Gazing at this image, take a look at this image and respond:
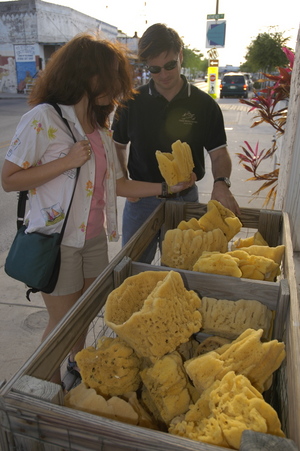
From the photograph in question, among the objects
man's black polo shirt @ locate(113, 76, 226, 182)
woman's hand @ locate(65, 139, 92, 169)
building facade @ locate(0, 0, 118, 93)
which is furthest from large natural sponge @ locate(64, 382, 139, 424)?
building facade @ locate(0, 0, 118, 93)

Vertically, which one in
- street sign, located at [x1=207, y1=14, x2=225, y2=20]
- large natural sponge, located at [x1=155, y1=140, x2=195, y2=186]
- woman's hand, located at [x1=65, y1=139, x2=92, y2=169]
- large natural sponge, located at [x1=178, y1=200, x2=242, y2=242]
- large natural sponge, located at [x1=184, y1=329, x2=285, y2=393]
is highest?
street sign, located at [x1=207, y1=14, x2=225, y2=20]

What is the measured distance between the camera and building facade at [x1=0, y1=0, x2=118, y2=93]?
90.1 feet

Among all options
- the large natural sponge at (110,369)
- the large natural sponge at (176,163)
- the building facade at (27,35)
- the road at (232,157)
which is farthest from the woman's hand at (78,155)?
the building facade at (27,35)

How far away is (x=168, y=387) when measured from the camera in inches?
47.8

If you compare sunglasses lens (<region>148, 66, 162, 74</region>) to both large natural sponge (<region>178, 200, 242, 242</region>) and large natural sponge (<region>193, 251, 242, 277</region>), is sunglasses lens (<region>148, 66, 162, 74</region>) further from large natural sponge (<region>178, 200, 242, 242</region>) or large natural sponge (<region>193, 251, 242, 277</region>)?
large natural sponge (<region>193, 251, 242, 277</region>)

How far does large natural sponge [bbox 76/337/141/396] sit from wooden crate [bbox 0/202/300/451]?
92 millimetres

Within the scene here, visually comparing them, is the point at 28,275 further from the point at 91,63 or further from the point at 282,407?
the point at 282,407

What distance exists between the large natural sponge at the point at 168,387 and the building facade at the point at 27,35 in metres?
29.8

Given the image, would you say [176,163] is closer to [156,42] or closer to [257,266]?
[257,266]

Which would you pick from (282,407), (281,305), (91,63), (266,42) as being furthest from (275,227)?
(266,42)

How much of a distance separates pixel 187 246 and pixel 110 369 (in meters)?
0.79

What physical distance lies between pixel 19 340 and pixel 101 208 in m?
1.56

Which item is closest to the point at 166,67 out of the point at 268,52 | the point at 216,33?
the point at 216,33

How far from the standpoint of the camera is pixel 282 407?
1305 millimetres
